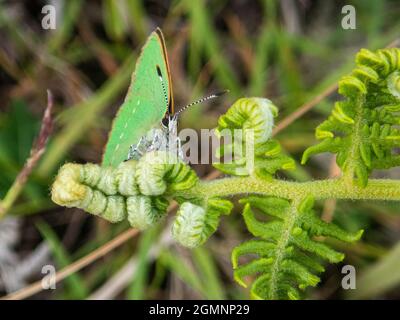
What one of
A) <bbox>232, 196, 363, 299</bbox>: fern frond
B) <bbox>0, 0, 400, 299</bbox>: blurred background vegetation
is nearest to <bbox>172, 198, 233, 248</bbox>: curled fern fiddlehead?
<bbox>232, 196, 363, 299</bbox>: fern frond

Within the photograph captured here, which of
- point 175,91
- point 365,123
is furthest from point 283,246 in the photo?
point 175,91

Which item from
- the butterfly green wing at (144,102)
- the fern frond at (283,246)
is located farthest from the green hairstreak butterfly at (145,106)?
the fern frond at (283,246)

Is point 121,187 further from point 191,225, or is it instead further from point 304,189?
point 304,189

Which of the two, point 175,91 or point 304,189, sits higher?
point 175,91

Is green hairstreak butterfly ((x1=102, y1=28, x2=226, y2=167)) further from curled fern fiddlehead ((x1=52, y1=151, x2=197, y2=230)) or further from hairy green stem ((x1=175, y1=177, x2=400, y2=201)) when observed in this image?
hairy green stem ((x1=175, y1=177, x2=400, y2=201))

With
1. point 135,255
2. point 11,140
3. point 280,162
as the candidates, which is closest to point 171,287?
point 135,255

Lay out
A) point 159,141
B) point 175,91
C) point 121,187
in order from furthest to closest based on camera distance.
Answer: point 175,91, point 159,141, point 121,187

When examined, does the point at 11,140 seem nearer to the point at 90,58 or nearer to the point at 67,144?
the point at 67,144
